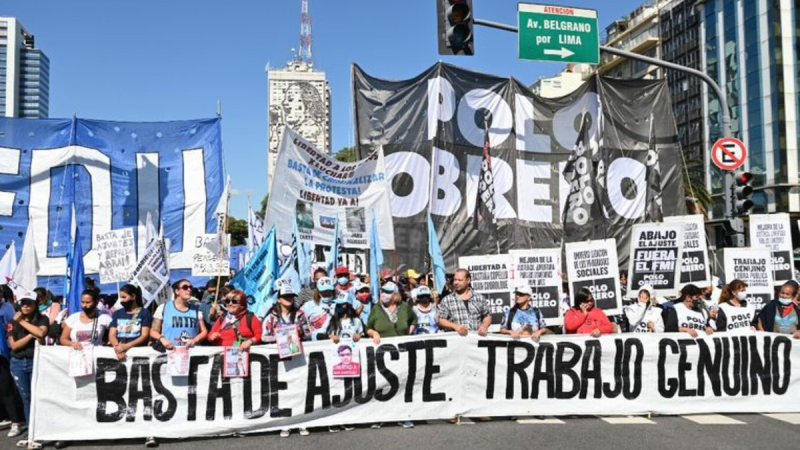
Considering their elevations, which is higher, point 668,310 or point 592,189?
point 592,189

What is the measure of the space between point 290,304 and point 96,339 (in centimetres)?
189

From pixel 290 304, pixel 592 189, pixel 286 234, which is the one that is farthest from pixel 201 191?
pixel 592 189

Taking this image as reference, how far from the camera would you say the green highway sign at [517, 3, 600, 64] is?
12141mm

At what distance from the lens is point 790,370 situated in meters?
9.20

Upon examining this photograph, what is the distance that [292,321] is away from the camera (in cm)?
834

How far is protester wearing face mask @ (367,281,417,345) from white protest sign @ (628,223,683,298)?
13.2 ft

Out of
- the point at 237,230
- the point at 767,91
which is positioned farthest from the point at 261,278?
A: the point at 237,230

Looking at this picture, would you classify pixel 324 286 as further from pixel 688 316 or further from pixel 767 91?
pixel 767 91

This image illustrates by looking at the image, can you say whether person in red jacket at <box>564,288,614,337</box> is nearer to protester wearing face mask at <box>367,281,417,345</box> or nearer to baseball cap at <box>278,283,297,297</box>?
protester wearing face mask at <box>367,281,417,345</box>

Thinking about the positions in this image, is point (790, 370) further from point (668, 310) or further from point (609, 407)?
point (609, 407)

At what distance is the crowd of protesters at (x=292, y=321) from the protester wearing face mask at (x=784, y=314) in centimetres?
1

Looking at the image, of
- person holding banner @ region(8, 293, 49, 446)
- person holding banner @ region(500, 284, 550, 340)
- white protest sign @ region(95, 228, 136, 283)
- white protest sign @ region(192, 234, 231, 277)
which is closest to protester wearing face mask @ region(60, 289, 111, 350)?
person holding banner @ region(8, 293, 49, 446)

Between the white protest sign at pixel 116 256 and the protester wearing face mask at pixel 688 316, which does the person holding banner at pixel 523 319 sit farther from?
the white protest sign at pixel 116 256

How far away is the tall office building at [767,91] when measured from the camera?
181ft
